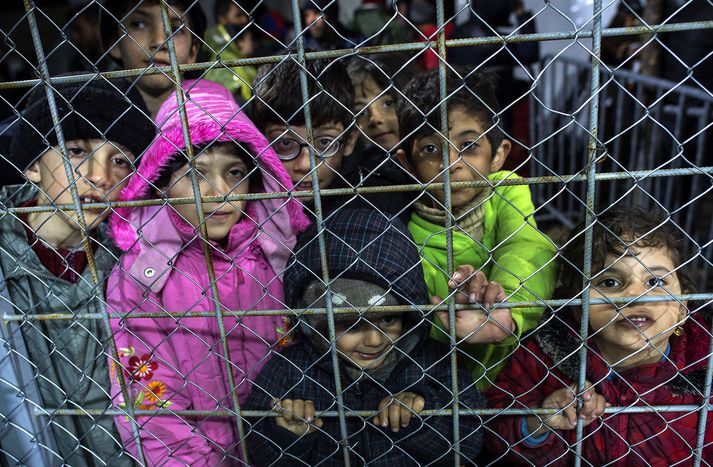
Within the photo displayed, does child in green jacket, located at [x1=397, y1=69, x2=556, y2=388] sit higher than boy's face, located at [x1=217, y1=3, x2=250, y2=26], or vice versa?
boy's face, located at [x1=217, y1=3, x2=250, y2=26]

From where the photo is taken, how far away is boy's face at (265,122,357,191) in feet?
6.79

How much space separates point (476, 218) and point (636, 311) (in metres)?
0.53

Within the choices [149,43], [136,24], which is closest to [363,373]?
[149,43]

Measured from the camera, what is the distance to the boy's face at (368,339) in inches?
68.7

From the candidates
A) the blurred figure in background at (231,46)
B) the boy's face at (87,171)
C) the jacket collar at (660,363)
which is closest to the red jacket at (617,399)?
the jacket collar at (660,363)

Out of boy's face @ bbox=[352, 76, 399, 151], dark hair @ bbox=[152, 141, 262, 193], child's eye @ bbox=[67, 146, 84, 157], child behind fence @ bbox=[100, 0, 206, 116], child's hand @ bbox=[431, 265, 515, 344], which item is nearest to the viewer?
child's hand @ bbox=[431, 265, 515, 344]

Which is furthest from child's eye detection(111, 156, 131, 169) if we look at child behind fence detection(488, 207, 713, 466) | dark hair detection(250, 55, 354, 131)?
child behind fence detection(488, 207, 713, 466)

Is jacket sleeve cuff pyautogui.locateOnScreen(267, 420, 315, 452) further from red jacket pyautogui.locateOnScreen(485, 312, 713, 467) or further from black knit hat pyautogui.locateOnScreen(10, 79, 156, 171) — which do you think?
black knit hat pyautogui.locateOnScreen(10, 79, 156, 171)

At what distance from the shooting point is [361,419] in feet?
6.00

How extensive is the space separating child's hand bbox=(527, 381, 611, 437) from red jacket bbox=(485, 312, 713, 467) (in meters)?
0.03

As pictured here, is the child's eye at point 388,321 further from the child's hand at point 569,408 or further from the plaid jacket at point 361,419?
the child's hand at point 569,408

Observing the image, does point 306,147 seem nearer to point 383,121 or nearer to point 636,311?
point 383,121

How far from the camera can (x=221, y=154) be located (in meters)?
1.78

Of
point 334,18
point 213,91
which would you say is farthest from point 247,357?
point 334,18
